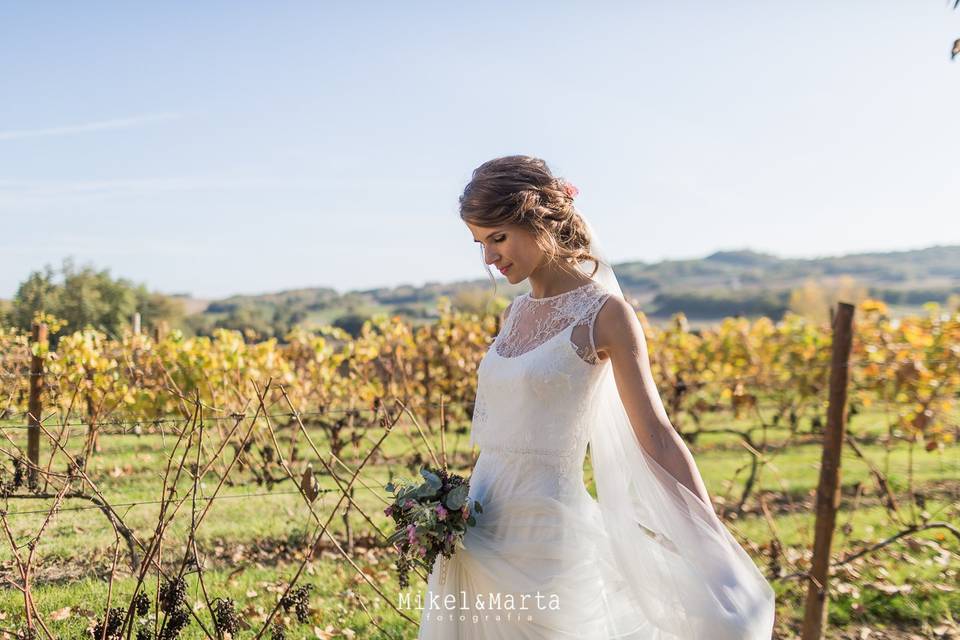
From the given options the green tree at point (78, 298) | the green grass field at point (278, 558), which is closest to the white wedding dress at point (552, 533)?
the green grass field at point (278, 558)

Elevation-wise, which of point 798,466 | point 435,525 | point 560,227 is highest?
point 560,227

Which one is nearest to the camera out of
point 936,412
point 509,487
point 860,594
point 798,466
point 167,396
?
point 509,487

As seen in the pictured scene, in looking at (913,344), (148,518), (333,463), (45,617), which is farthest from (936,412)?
(45,617)

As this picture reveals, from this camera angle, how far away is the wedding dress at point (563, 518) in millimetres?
2104

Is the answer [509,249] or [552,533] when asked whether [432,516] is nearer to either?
A: [552,533]

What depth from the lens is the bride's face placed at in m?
2.27

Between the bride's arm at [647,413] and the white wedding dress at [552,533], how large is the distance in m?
0.06

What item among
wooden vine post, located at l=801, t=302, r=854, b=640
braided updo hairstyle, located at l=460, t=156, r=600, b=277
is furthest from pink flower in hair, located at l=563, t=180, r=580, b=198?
wooden vine post, located at l=801, t=302, r=854, b=640

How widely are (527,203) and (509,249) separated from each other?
14cm

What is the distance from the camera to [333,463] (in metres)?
6.56

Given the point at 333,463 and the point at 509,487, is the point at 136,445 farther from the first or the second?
the point at 509,487

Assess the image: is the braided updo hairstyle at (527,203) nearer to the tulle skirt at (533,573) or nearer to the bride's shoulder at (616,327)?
the bride's shoulder at (616,327)

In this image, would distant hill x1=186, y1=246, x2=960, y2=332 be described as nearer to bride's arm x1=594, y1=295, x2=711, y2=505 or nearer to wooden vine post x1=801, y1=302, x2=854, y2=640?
wooden vine post x1=801, y1=302, x2=854, y2=640

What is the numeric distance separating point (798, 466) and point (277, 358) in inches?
223
